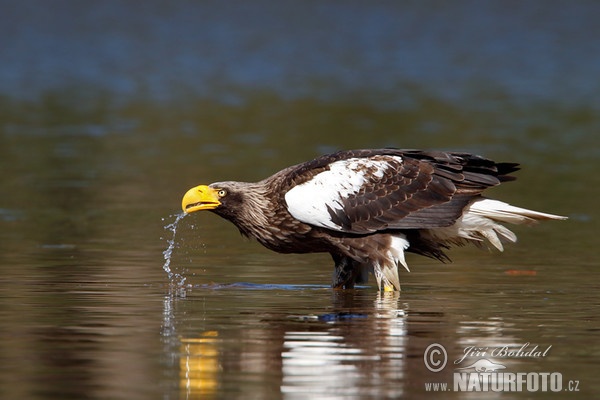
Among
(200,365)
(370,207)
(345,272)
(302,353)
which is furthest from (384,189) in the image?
(200,365)

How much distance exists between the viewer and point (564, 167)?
2125cm

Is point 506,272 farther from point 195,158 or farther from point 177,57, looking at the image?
point 177,57

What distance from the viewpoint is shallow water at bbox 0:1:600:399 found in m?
9.12

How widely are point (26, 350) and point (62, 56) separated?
38.7 meters

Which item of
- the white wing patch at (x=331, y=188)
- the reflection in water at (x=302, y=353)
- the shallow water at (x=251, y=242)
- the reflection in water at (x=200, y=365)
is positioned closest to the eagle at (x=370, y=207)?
the white wing patch at (x=331, y=188)

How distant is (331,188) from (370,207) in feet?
1.17

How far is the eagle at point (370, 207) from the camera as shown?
40.2ft

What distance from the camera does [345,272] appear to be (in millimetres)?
12555

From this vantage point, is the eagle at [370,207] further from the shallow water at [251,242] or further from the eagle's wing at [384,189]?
the shallow water at [251,242]

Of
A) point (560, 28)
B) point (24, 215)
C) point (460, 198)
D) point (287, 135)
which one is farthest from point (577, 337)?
point (560, 28)

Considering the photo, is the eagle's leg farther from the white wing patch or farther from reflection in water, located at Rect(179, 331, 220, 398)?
reflection in water, located at Rect(179, 331, 220, 398)

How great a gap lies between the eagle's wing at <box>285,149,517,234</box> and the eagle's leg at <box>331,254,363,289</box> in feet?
1.31

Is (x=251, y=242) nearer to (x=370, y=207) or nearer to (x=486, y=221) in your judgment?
(x=370, y=207)

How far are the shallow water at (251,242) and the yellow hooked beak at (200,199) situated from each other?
0.61 metres
